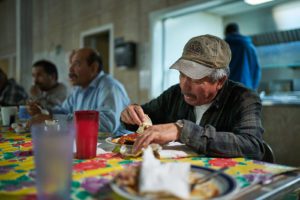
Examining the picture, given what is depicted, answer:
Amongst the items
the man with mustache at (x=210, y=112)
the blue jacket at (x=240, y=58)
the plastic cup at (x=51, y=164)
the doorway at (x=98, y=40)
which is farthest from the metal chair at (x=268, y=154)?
the doorway at (x=98, y=40)

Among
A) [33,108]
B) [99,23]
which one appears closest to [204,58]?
[33,108]

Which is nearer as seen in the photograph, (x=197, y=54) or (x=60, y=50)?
(x=197, y=54)

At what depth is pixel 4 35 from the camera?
8.09 m

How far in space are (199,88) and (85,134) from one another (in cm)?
59

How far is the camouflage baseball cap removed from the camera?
1.30m

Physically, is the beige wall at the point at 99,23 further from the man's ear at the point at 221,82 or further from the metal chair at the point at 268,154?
the metal chair at the point at 268,154

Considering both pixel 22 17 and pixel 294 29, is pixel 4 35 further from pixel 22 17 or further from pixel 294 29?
pixel 294 29

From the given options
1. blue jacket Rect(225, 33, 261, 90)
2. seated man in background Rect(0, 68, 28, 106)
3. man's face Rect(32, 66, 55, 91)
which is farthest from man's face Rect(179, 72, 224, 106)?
seated man in background Rect(0, 68, 28, 106)

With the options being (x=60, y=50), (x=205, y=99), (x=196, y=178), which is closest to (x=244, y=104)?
(x=205, y=99)

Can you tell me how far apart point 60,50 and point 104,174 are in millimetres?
5505

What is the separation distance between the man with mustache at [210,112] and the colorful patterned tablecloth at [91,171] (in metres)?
0.06

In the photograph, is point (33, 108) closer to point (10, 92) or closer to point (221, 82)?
point (221, 82)

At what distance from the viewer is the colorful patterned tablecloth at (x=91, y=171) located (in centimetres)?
71

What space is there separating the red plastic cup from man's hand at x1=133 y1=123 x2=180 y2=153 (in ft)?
0.51
